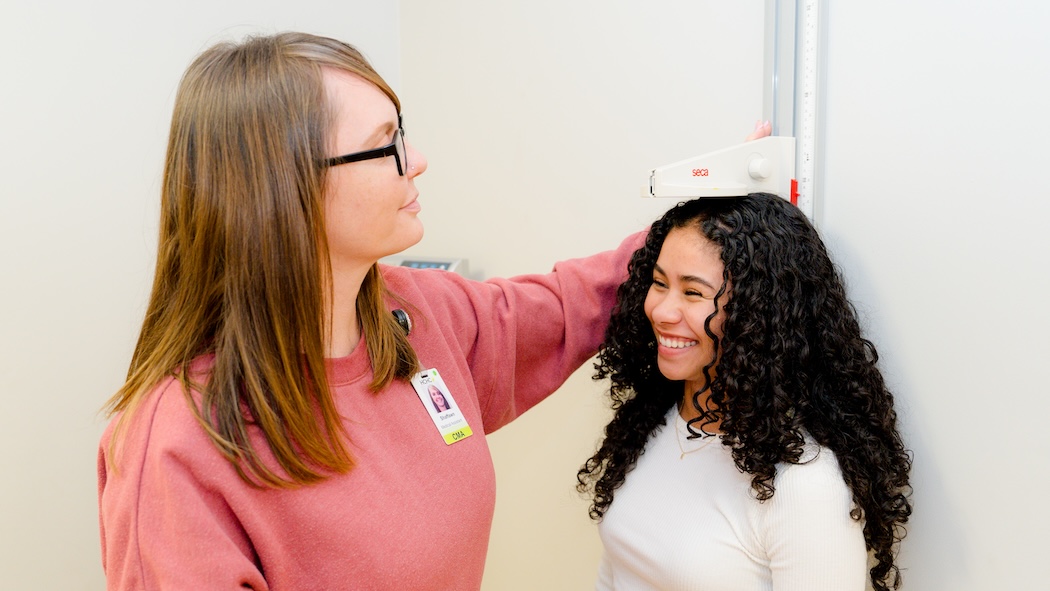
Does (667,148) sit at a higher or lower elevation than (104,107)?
lower

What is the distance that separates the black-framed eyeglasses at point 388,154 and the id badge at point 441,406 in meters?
0.35

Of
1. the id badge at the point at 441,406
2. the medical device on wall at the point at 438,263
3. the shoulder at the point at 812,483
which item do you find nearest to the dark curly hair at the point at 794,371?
the shoulder at the point at 812,483

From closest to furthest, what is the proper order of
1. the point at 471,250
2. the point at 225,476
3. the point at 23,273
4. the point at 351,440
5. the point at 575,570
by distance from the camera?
the point at 225,476, the point at 351,440, the point at 23,273, the point at 575,570, the point at 471,250

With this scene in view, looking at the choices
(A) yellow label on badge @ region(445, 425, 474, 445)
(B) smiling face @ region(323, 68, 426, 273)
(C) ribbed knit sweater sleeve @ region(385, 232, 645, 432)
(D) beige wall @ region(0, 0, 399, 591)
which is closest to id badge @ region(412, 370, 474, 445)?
(A) yellow label on badge @ region(445, 425, 474, 445)

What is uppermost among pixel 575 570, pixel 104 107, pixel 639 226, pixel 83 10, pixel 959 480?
pixel 83 10

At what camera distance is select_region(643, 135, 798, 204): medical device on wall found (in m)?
1.30

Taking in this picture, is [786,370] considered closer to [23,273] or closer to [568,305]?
[568,305]

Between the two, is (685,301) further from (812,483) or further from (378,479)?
(378,479)

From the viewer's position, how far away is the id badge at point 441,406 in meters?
1.26

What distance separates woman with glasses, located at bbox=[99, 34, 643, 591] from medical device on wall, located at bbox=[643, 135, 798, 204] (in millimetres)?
425

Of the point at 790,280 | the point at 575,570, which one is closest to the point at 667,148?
the point at 790,280

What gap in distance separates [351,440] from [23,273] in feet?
3.87

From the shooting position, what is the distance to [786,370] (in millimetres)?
1240

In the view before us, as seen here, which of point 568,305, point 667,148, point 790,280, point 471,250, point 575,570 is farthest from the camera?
point 471,250
